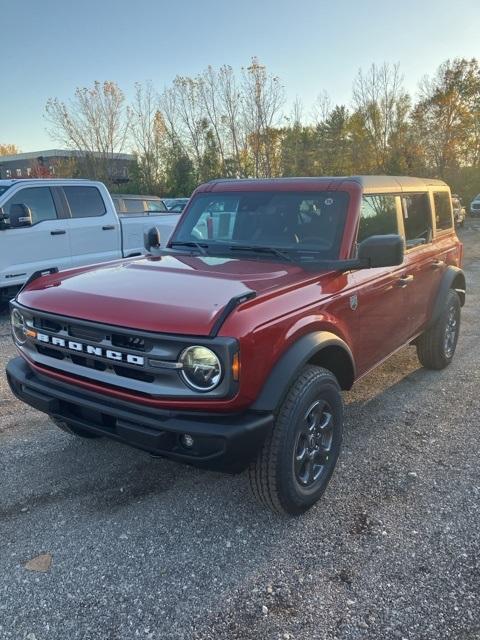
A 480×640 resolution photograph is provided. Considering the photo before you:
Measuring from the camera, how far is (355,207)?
3.58 m

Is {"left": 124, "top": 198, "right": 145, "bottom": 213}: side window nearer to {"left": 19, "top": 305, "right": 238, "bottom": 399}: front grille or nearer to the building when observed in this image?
{"left": 19, "top": 305, "right": 238, "bottom": 399}: front grille

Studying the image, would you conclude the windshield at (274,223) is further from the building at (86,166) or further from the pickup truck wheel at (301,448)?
the building at (86,166)

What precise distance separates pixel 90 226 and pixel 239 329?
6.92m

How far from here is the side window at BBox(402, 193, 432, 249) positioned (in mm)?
4430

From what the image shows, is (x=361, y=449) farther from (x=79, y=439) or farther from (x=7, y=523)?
(x=7, y=523)

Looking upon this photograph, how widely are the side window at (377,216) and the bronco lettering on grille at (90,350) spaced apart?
1853 millimetres

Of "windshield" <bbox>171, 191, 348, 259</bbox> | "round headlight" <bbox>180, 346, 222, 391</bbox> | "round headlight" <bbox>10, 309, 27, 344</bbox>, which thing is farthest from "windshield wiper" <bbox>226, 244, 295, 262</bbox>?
"round headlight" <bbox>10, 309, 27, 344</bbox>

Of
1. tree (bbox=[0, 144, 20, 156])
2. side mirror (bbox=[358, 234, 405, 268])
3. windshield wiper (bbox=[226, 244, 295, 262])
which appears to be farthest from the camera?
tree (bbox=[0, 144, 20, 156])

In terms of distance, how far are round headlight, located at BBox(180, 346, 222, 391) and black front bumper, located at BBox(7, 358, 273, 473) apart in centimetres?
16

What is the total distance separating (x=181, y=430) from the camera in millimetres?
2438

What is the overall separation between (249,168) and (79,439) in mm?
24764

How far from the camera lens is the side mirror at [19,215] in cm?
742

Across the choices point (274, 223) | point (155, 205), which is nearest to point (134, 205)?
point (155, 205)

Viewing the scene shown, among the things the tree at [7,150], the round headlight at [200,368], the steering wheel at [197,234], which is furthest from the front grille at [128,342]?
the tree at [7,150]
